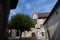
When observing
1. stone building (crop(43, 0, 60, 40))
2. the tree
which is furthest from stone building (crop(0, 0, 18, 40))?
the tree

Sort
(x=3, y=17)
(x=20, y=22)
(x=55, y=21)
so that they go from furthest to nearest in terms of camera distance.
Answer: (x=20, y=22), (x=55, y=21), (x=3, y=17)

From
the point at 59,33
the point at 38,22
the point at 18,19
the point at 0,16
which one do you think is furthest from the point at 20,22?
the point at 0,16

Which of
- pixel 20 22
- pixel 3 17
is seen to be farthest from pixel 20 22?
pixel 3 17

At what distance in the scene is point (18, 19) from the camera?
2509cm

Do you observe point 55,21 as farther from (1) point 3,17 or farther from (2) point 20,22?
(1) point 3,17

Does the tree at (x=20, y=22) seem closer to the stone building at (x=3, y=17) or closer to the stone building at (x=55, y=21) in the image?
the stone building at (x=55, y=21)

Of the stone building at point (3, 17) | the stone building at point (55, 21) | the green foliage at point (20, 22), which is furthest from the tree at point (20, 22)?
the stone building at point (3, 17)

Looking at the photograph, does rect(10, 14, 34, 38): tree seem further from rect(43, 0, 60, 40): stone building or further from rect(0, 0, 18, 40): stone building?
rect(0, 0, 18, 40): stone building

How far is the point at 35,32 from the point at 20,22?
7945 mm

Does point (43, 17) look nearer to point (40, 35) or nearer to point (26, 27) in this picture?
point (40, 35)

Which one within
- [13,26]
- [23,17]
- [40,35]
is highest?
[23,17]

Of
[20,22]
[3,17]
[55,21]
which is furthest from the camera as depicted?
[20,22]

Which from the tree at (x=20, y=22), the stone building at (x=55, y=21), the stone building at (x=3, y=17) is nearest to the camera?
the stone building at (x=3, y=17)

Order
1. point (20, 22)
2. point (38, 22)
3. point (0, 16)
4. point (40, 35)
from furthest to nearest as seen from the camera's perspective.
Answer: point (38, 22) < point (40, 35) < point (20, 22) < point (0, 16)
